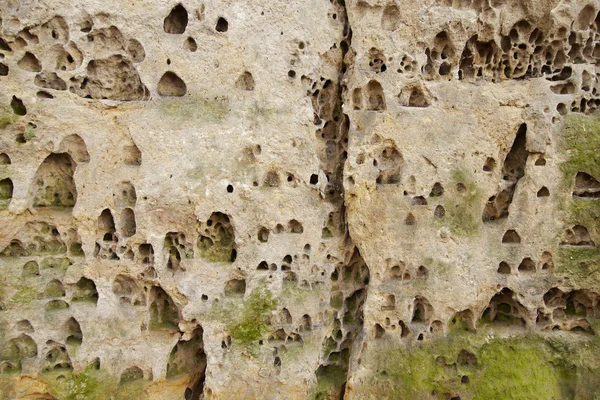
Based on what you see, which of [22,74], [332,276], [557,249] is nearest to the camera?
[22,74]

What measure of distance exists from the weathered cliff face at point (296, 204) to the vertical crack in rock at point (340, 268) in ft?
0.63

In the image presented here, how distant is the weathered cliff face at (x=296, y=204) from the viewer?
5.01 m

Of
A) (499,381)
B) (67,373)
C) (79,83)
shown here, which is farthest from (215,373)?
(79,83)

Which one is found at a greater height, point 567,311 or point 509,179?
point 509,179

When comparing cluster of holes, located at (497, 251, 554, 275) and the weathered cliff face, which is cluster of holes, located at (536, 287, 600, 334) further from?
cluster of holes, located at (497, 251, 554, 275)

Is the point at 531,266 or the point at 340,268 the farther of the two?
the point at 340,268

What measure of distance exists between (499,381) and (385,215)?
2176 millimetres

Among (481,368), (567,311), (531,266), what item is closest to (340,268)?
(481,368)

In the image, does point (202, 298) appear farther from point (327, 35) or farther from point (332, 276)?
point (327, 35)

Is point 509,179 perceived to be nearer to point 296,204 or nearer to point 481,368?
point 481,368

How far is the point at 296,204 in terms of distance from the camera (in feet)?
17.2

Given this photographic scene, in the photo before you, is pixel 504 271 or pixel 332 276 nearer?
pixel 504 271

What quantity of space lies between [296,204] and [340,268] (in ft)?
3.16

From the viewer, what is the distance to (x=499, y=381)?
5039mm
